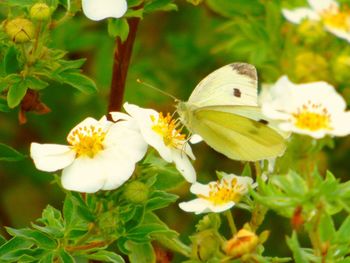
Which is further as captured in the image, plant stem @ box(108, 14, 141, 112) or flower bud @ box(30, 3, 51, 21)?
plant stem @ box(108, 14, 141, 112)

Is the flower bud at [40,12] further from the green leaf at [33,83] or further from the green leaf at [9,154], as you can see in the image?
the green leaf at [9,154]

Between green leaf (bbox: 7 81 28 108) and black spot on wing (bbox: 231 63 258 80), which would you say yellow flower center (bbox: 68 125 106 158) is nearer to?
green leaf (bbox: 7 81 28 108)

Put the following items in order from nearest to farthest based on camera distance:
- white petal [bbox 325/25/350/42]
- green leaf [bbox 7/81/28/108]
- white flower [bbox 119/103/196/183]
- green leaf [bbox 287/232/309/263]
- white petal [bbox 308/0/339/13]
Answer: green leaf [bbox 287/232/309/263]
white flower [bbox 119/103/196/183]
green leaf [bbox 7/81/28/108]
white petal [bbox 325/25/350/42]
white petal [bbox 308/0/339/13]

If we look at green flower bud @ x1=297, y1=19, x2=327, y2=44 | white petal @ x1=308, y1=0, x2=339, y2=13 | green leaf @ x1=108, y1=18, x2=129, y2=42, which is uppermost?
green leaf @ x1=108, y1=18, x2=129, y2=42

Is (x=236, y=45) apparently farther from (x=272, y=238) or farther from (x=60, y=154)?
(x=60, y=154)

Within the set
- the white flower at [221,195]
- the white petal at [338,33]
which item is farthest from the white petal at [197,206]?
the white petal at [338,33]

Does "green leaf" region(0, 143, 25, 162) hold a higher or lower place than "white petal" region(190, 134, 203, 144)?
lower

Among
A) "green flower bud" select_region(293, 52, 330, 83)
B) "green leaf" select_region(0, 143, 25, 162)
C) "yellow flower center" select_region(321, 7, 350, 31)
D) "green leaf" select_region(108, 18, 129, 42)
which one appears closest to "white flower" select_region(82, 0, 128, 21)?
"green leaf" select_region(108, 18, 129, 42)
